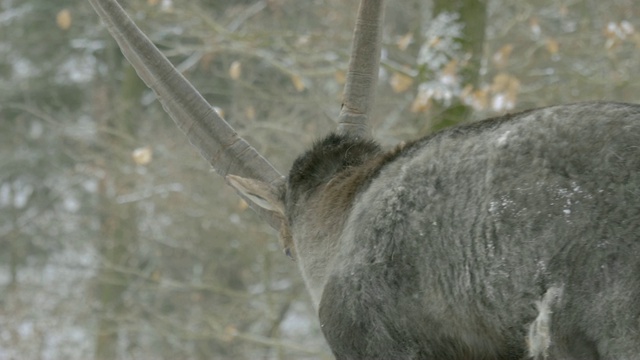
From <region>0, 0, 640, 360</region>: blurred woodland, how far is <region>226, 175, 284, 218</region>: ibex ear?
14.7ft

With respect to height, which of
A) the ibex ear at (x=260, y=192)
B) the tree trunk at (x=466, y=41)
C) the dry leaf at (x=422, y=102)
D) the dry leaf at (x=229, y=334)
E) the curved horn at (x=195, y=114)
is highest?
the tree trunk at (x=466, y=41)

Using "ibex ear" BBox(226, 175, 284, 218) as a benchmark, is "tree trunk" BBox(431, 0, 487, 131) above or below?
above

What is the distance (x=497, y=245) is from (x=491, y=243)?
2 cm

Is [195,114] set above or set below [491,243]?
above

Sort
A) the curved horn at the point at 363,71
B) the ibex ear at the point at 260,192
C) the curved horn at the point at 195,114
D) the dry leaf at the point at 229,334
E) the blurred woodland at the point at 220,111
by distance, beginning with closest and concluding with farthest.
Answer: the ibex ear at the point at 260,192
the curved horn at the point at 195,114
the curved horn at the point at 363,71
the blurred woodland at the point at 220,111
the dry leaf at the point at 229,334

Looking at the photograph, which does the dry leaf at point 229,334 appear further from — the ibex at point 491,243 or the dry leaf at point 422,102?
the ibex at point 491,243

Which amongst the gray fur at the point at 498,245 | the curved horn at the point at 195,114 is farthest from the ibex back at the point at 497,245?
the curved horn at the point at 195,114

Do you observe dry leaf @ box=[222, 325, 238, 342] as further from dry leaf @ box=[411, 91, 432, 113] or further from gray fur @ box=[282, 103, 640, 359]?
gray fur @ box=[282, 103, 640, 359]

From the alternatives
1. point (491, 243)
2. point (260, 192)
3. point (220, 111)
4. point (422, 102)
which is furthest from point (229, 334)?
point (491, 243)

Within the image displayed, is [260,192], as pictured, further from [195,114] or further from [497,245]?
[497,245]

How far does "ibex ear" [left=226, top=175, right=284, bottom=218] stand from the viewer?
4246 mm

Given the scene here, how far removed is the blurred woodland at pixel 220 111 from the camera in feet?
34.5

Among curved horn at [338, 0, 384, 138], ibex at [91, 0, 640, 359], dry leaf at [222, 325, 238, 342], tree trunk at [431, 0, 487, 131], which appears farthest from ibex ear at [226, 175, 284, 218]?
dry leaf at [222, 325, 238, 342]

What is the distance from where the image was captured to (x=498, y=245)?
118 inches
